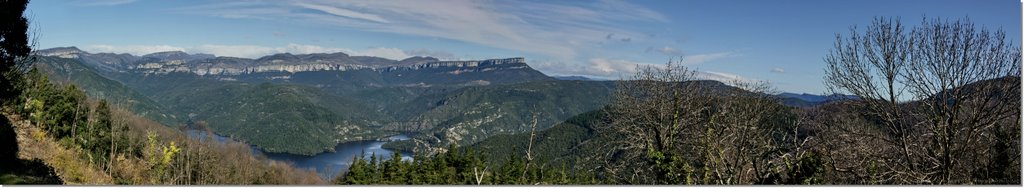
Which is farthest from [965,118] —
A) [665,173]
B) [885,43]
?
[665,173]

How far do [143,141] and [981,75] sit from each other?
47.0 m

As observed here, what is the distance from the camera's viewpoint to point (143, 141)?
41.7 m

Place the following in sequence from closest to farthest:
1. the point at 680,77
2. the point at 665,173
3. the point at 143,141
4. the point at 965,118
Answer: the point at 965,118 → the point at 665,173 → the point at 680,77 → the point at 143,141

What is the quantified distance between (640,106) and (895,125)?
5882 mm

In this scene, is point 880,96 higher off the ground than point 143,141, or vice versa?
point 880,96

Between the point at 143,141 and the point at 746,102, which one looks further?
the point at 143,141

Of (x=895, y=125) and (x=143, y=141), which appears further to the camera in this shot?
(x=143, y=141)

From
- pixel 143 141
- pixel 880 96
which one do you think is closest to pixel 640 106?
pixel 880 96

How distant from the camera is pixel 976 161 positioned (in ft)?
33.2

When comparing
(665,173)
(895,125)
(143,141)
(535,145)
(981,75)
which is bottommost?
(535,145)

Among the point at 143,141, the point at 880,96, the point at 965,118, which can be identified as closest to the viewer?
the point at 965,118

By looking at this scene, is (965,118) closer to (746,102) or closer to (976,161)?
(976,161)

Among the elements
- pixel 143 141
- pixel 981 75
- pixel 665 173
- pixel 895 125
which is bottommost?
pixel 143 141

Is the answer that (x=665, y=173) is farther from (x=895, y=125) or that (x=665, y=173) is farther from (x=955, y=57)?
(x=955, y=57)
